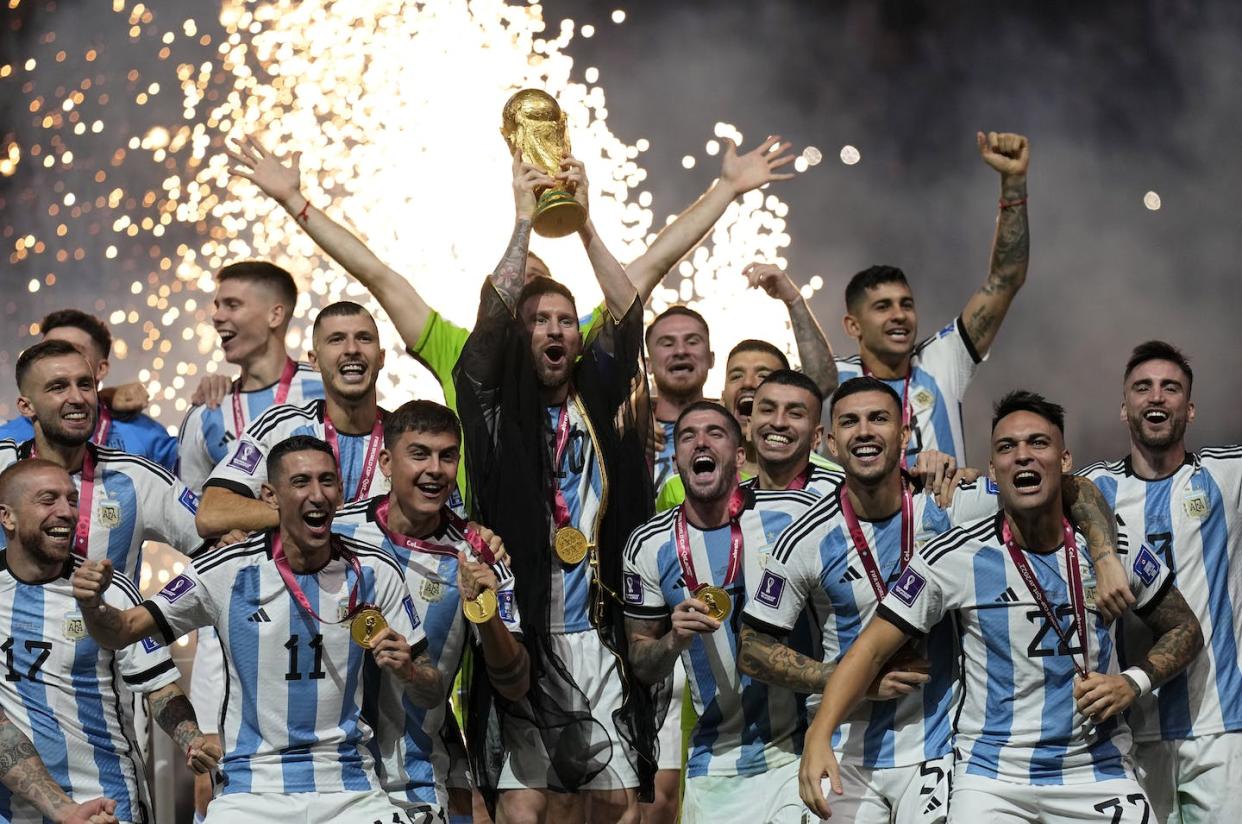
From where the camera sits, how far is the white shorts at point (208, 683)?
5992mm

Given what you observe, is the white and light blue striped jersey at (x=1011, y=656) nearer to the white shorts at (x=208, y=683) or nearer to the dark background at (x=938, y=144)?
the white shorts at (x=208, y=683)

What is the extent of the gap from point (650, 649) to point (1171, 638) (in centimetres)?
146

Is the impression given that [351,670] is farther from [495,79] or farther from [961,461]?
[495,79]

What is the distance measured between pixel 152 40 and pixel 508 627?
652 centimetres

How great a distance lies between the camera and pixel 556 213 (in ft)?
18.5

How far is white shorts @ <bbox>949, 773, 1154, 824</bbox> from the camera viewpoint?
15.7ft

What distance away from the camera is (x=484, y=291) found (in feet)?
18.4

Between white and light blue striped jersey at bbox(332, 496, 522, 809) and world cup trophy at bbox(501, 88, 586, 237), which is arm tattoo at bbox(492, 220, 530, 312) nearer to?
world cup trophy at bbox(501, 88, 586, 237)

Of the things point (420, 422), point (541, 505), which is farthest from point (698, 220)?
point (420, 422)

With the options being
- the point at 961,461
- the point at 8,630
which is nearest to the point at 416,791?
the point at 8,630

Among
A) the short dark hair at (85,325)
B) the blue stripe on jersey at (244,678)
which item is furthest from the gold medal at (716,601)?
the short dark hair at (85,325)

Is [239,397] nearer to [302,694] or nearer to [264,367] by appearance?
[264,367]

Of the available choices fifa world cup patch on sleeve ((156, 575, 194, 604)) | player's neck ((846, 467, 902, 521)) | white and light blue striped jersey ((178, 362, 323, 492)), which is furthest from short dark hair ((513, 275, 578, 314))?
fifa world cup patch on sleeve ((156, 575, 194, 604))

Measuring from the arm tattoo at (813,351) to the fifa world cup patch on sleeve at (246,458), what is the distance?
6.33ft
